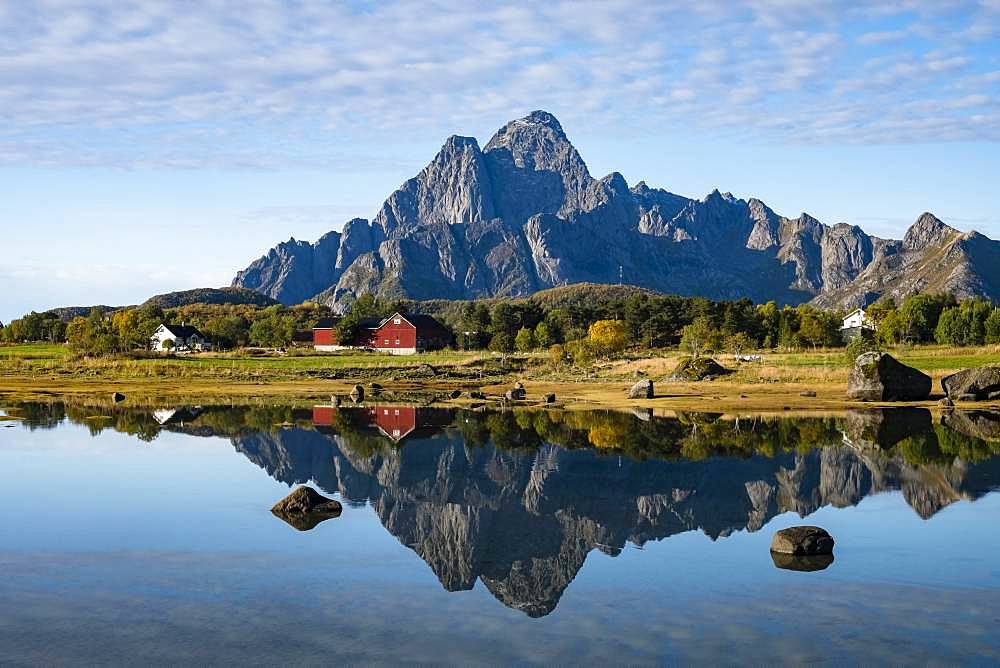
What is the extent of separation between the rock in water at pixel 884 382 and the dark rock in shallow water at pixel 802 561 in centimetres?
4086

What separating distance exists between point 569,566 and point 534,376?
67.3 meters

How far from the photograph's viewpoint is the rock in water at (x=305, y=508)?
91.9ft

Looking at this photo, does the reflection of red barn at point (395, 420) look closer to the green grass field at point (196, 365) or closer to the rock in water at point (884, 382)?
the rock in water at point (884, 382)

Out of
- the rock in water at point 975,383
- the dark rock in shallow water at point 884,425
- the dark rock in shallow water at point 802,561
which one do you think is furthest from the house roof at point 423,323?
the dark rock in shallow water at point 802,561

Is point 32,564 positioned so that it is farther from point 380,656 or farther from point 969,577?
point 969,577

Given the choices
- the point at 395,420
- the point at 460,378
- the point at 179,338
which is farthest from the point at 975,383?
the point at 179,338

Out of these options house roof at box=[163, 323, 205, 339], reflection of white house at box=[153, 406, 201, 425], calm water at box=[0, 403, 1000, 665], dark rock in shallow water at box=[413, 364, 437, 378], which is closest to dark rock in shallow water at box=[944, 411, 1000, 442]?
calm water at box=[0, 403, 1000, 665]

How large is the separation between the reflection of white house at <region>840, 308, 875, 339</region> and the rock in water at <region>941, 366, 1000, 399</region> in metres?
88.5

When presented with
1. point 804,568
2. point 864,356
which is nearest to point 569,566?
point 804,568

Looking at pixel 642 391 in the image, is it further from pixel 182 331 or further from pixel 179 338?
pixel 182 331

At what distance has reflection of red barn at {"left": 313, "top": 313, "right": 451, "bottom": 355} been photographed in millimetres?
149625

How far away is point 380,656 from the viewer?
1595cm

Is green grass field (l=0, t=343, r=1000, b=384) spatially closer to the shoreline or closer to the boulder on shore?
the boulder on shore

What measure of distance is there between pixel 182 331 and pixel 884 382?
13376 cm
